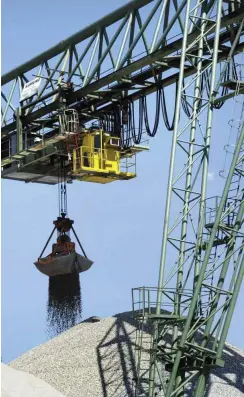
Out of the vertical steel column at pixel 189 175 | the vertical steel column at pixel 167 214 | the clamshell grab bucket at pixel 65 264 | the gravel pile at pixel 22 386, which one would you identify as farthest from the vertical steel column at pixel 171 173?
the clamshell grab bucket at pixel 65 264

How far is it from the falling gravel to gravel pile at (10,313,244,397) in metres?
0.88

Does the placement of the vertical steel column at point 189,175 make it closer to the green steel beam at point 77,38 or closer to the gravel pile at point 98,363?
the green steel beam at point 77,38

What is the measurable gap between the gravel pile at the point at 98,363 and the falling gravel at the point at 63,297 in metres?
0.88

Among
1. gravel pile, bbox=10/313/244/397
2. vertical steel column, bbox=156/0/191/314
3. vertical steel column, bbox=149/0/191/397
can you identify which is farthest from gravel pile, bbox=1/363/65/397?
gravel pile, bbox=10/313/244/397

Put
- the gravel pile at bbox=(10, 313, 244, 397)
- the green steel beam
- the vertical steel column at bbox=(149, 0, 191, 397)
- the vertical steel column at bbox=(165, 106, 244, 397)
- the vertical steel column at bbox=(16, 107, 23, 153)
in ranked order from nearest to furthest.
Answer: the vertical steel column at bbox=(165, 106, 244, 397) < the vertical steel column at bbox=(149, 0, 191, 397) < the gravel pile at bbox=(10, 313, 244, 397) < the green steel beam < the vertical steel column at bbox=(16, 107, 23, 153)

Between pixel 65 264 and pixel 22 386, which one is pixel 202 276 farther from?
pixel 65 264

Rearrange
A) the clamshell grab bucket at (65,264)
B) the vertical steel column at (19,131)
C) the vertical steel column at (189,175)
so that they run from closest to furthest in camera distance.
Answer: the vertical steel column at (189,175), the clamshell grab bucket at (65,264), the vertical steel column at (19,131)

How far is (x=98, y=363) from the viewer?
28.4 metres

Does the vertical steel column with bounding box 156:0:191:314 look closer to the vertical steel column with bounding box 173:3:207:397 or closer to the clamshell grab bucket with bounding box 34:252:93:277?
the vertical steel column with bounding box 173:3:207:397

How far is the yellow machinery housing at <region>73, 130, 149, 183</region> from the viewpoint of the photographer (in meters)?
29.5

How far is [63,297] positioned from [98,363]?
3691mm

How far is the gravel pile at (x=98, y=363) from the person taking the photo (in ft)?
87.0

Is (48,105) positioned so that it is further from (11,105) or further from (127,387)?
(127,387)

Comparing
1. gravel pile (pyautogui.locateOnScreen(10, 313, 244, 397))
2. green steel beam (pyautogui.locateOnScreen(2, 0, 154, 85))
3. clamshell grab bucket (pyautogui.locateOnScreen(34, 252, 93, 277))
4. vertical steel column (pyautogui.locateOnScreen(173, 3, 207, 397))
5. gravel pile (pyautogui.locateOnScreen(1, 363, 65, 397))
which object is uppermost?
green steel beam (pyautogui.locateOnScreen(2, 0, 154, 85))
